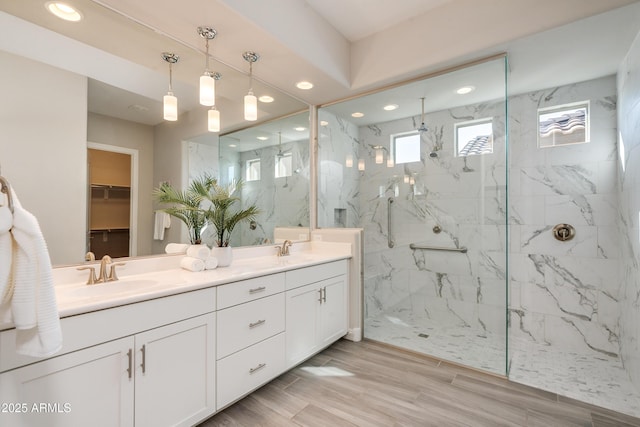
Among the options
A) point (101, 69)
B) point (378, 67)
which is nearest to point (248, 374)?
point (101, 69)

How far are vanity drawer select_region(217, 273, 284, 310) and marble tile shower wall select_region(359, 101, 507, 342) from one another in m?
1.26

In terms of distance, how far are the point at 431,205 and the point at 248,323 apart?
6.54ft

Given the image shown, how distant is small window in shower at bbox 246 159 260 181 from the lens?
8.28 feet

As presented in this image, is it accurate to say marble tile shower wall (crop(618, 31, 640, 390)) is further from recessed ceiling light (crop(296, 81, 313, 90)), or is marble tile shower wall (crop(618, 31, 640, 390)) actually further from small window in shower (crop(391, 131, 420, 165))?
recessed ceiling light (crop(296, 81, 313, 90))

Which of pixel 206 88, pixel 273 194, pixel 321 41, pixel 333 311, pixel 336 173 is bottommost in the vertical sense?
pixel 333 311

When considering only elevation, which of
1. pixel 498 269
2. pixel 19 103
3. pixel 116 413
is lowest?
pixel 116 413

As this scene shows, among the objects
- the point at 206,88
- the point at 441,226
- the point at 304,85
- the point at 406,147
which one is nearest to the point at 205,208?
the point at 206,88

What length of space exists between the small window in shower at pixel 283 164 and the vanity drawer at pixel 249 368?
1508 millimetres

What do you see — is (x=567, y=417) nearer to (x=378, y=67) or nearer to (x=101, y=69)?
(x=378, y=67)

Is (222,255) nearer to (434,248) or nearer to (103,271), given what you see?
(103,271)

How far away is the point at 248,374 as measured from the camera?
5.72 ft

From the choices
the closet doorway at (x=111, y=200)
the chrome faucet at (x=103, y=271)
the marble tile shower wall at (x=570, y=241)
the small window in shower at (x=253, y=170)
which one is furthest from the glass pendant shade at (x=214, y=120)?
the marble tile shower wall at (x=570, y=241)

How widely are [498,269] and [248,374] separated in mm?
2104

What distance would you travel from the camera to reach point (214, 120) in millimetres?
2166
